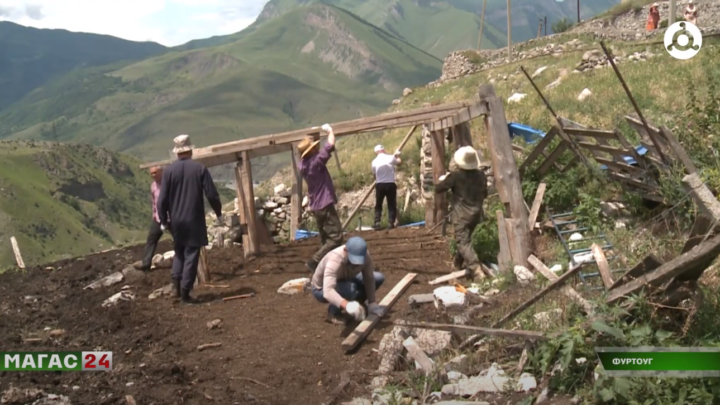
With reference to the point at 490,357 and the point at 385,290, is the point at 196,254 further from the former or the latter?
the point at 490,357

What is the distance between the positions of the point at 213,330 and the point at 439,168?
5.32m

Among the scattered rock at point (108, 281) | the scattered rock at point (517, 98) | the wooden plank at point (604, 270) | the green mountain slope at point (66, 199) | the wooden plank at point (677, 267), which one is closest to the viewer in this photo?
the wooden plank at point (677, 267)

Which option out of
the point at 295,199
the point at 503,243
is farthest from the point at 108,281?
the point at 503,243

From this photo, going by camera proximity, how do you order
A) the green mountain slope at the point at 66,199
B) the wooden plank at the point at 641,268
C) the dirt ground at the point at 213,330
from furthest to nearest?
the green mountain slope at the point at 66,199
the dirt ground at the point at 213,330
the wooden plank at the point at 641,268

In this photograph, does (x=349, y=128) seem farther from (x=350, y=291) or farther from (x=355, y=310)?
(x=355, y=310)

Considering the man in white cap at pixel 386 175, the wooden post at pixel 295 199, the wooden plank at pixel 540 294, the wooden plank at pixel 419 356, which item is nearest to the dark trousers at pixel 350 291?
the wooden plank at pixel 419 356

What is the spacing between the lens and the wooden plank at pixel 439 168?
483 inches

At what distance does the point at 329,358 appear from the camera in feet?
22.9

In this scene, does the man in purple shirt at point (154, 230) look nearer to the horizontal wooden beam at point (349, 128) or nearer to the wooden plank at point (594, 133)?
the horizontal wooden beam at point (349, 128)

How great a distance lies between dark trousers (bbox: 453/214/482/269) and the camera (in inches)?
372

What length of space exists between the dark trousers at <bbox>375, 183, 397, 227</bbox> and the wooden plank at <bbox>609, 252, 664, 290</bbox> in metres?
7.60

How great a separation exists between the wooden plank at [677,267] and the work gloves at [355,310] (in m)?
2.37

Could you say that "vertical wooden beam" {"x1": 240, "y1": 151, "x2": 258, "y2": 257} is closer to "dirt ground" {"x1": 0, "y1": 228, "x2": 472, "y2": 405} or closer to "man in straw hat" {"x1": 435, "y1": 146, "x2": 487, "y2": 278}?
"dirt ground" {"x1": 0, "y1": 228, "x2": 472, "y2": 405}

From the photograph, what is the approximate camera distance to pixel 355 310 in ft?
23.0
